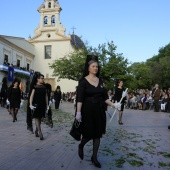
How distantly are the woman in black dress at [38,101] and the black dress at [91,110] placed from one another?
288 centimetres

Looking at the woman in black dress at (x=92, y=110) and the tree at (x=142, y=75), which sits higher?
the tree at (x=142, y=75)

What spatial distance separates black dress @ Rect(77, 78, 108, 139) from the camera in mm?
5066

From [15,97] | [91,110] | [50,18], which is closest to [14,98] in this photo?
[15,97]

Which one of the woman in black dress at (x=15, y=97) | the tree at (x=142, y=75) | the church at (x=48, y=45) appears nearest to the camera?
the woman in black dress at (x=15, y=97)

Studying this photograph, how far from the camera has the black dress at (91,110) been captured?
507 cm

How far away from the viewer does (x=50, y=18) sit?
163 ft

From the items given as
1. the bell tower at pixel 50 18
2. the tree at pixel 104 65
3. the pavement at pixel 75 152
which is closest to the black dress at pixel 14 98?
the pavement at pixel 75 152

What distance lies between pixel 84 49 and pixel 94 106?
3419 centimetres

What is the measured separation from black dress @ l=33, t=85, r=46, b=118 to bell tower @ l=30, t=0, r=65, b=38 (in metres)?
42.0

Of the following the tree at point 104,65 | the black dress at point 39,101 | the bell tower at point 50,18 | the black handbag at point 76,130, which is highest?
the bell tower at point 50,18

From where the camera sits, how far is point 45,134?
8719 millimetres

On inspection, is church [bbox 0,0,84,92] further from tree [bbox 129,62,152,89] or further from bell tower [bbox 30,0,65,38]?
tree [bbox 129,62,152,89]

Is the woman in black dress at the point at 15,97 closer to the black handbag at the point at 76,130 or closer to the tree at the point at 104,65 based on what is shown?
the black handbag at the point at 76,130

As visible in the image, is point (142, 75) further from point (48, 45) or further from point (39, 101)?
point (39, 101)
